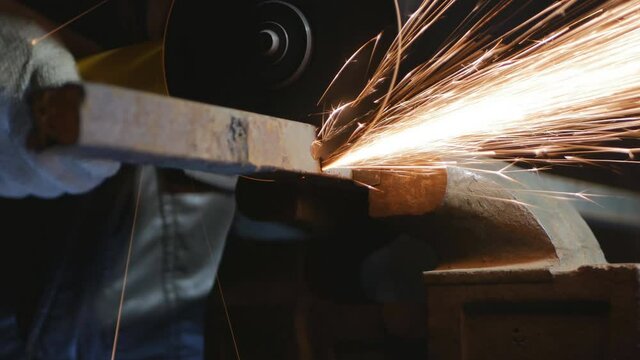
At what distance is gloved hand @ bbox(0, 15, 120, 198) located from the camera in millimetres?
1228

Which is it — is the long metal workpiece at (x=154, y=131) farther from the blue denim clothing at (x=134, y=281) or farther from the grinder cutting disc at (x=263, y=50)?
the blue denim clothing at (x=134, y=281)

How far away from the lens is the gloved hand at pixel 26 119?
1228 millimetres

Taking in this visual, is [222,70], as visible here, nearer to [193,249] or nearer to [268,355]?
[193,249]

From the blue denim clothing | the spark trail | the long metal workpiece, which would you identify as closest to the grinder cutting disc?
the spark trail

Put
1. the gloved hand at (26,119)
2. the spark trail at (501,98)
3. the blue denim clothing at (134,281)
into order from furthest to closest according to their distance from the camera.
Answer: the blue denim clothing at (134,281), the spark trail at (501,98), the gloved hand at (26,119)

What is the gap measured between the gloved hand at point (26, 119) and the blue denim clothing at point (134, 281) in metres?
0.51

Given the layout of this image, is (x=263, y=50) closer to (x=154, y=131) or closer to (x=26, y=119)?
(x=26, y=119)

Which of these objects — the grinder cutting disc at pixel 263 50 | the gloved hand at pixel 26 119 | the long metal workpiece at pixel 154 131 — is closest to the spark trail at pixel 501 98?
the grinder cutting disc at pixel 263 50

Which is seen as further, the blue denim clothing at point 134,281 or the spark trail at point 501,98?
the blue denim clothing at point 134,281

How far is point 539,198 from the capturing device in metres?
1.75

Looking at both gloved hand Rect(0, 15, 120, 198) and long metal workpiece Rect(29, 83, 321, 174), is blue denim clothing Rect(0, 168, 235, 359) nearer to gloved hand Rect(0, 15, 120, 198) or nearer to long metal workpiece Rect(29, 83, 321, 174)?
gloved hand Rect(0, 15, 120, 198)

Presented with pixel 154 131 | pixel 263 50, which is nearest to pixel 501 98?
pixel 263 50

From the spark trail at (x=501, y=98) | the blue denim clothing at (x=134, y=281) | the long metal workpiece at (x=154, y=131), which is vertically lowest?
the blue denim clothing at (x=134, y=281)

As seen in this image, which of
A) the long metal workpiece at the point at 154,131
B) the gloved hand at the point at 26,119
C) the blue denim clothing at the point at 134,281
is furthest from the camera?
the blue denim clothing at the point at 134,281
